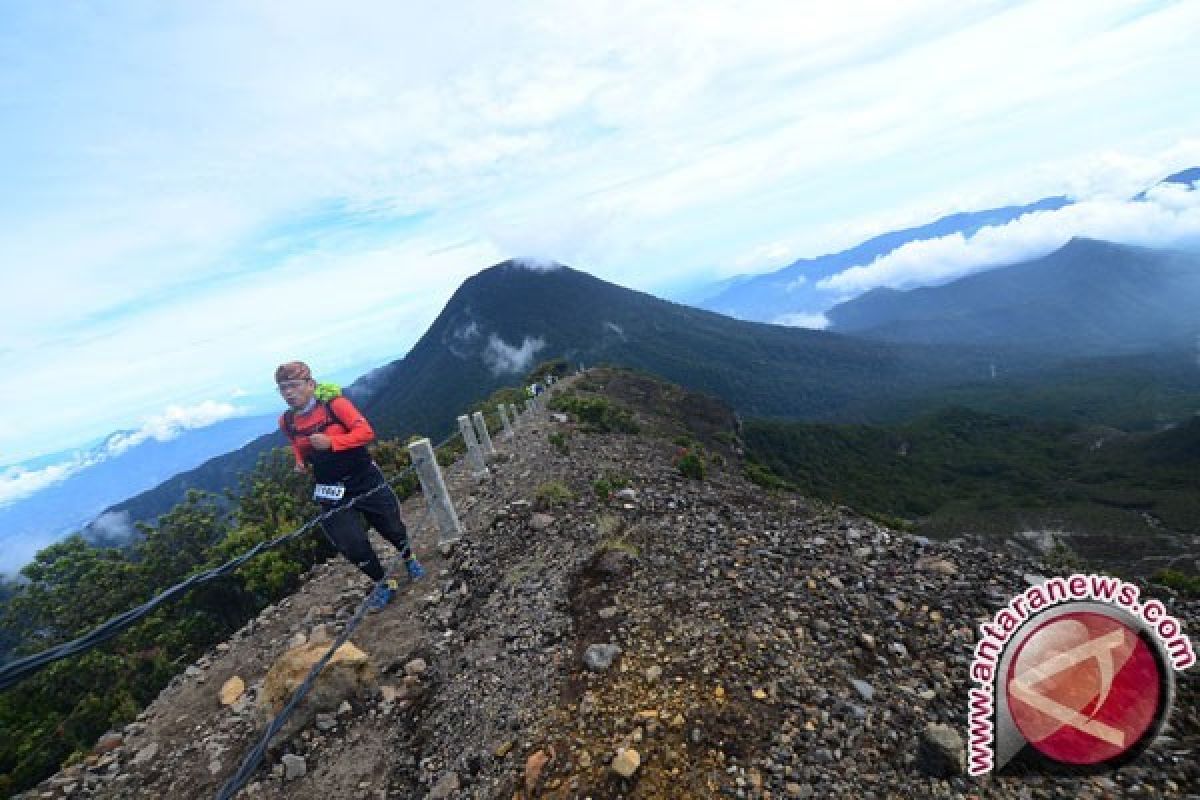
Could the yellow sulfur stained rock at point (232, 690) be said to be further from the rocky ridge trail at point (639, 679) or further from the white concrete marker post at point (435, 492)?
the white concrete marker post at point (435, 492)

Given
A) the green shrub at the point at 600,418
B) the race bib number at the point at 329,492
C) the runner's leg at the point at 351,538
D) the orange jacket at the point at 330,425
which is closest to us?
the orange jacket at the point at 330,425

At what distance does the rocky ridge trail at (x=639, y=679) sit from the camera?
3.77 m

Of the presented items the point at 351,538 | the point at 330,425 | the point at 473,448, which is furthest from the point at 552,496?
the point at 330,425

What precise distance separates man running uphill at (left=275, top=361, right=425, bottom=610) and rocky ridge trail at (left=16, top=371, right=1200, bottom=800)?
122cm

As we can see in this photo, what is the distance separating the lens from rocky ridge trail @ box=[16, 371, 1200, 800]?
148 inches

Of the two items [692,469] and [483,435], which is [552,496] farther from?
[483,435]

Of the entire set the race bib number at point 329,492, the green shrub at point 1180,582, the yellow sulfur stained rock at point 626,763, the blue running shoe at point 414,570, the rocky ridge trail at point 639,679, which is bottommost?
the green shrub at point 1180,582

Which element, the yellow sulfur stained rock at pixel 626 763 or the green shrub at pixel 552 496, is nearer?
the yellow sulfur stained rock at pixel 626 763

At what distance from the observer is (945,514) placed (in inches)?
3730

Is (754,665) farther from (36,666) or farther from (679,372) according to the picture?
(679,372)

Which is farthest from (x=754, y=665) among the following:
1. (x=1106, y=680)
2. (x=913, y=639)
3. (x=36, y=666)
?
(x=36, y=666)

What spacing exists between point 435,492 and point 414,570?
1.24 metres

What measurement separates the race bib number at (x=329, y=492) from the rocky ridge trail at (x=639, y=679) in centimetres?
179

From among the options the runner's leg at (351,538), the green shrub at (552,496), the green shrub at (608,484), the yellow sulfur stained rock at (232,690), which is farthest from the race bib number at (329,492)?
the green shrub at (608,484)
